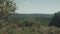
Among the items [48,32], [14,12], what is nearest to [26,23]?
[14,12]

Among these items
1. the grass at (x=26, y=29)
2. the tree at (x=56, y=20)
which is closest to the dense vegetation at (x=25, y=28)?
the grass at (x=26, y=29)

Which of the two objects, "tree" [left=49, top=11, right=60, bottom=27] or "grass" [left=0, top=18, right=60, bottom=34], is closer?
"grass" [left=0, top=18, right=60, bottom=34]


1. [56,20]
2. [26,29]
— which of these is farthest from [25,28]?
[56,20]

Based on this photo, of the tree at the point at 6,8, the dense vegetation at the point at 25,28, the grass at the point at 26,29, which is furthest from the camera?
the tree at the point at 6,8

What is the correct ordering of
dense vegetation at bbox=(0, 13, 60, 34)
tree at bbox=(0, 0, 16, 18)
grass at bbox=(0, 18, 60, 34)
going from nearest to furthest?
grass at bbox=(0, 18, 60, 34) < dense vegetation at bbox=(0, 13, 60, 34) < tree at bbox=(0, 0, 16, 18)

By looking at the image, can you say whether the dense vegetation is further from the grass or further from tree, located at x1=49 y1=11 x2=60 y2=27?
tree, located at x1=49 y1=11 x2=60 y2=27

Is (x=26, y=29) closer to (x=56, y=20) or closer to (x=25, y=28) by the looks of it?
(x=25, y=28)

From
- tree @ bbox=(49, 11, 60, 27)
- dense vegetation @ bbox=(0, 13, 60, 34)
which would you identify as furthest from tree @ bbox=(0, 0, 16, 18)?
tree @ bbox=(49, 11, 60, 27)

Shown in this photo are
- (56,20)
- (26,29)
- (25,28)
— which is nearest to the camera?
(26,29)

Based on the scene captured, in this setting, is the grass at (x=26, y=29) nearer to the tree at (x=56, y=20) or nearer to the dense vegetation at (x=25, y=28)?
the dense vegetation at (x=25, y=28)
